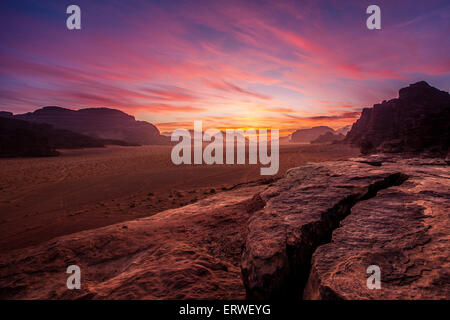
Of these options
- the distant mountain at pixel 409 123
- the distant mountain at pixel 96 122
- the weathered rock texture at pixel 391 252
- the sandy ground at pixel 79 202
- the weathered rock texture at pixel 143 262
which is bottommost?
the sandy ground at pixel 79 202

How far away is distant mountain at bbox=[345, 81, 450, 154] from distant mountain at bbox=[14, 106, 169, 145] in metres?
128

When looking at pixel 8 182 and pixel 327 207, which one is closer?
pixel 327 207

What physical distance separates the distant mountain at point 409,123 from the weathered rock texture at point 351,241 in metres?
20.6

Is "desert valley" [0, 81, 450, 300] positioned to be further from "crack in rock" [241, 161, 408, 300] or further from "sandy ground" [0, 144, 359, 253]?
"sandy ground" [0, 144, 359, 253]

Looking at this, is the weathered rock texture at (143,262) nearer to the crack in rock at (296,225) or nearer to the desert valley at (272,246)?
the desert valley at (272,246)

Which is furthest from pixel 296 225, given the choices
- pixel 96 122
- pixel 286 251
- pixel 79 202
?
pixel 96 122

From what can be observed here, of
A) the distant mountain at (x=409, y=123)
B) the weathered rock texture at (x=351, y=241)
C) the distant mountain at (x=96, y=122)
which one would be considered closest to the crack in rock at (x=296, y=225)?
the weathered rock texture at (x=351, y=241)

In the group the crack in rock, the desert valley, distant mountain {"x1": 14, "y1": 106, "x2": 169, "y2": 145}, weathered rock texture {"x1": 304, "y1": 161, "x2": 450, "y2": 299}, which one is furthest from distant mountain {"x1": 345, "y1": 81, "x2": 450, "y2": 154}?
distant mountain {"x1": 14, "y1": 106, "x2": 169, "y2": 145}

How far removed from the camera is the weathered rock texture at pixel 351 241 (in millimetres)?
2221

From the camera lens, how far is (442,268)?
222 cm

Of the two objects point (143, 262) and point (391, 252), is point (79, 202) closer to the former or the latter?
point (143, 262)

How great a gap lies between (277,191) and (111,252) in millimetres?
4177
